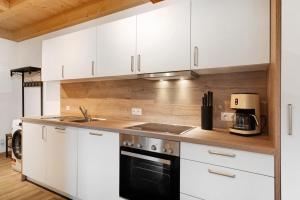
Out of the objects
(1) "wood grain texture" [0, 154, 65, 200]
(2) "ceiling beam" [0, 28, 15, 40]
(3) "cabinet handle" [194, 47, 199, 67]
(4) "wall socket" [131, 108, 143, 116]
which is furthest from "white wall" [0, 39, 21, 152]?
(3) "cabinet handle" [194, 47, 199, 67]

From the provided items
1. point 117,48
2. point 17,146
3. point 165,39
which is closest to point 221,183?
point 165,39

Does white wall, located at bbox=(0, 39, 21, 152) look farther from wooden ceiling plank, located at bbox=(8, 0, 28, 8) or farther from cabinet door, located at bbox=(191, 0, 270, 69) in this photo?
cabinet door, located at bbox=(191, 0, 270, 69)

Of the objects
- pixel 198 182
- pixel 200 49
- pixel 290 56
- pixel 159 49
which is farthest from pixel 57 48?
pixel 290 56

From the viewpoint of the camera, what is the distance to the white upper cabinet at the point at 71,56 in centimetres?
236

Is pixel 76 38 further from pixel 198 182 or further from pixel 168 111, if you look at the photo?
pixel 198 182

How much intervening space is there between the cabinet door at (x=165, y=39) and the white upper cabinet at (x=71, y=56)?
2.45 ft

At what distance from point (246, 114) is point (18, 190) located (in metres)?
2.88

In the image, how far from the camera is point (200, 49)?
5.32 feet

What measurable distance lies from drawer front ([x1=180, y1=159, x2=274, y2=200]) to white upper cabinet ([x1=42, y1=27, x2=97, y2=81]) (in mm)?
1682

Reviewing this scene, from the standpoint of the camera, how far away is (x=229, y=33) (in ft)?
4.90

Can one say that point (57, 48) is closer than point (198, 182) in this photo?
No

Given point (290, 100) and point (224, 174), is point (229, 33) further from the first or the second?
point (224, 174)

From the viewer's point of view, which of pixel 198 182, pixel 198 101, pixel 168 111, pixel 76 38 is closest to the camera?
pixel 198 182

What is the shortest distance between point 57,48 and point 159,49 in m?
1.72
